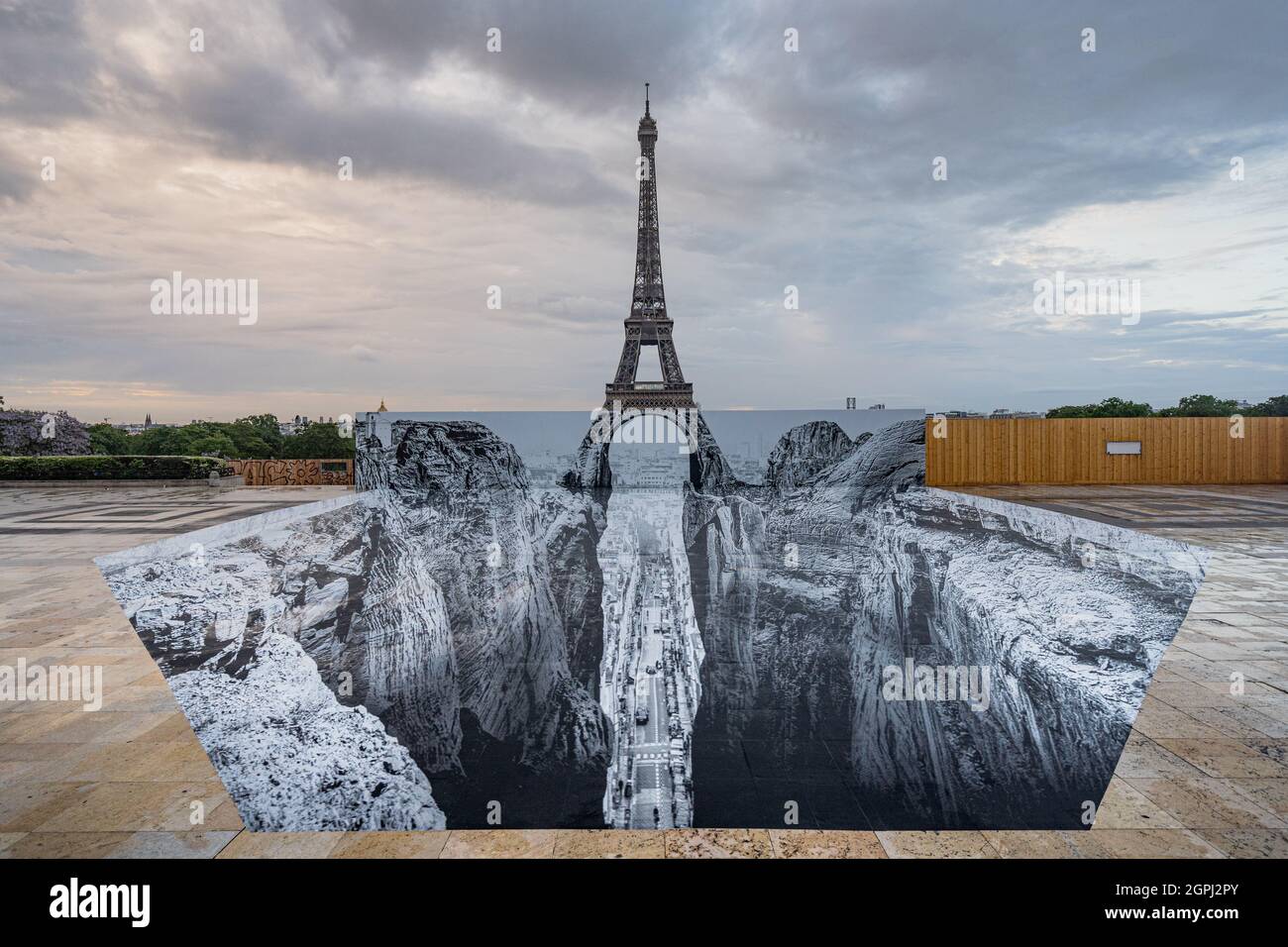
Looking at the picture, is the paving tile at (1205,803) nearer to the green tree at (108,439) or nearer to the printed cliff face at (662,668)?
the printed cliff face at (662,668)

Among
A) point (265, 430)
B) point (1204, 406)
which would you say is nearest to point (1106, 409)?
point (1204, 406)

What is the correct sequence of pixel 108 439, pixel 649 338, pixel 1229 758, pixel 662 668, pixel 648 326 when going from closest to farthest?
pixel 1229 758, pixel 662 668, pixel 648 326, pixel 649 338, pixel 108 439

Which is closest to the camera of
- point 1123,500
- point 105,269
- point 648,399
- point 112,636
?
point 112,636

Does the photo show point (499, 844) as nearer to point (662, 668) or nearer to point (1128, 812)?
point (1128, 812)

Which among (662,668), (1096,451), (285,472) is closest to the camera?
(662,668)

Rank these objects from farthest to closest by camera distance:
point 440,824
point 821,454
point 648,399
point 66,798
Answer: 1. point 648,399
2. point 821,454
3. point 440,824
4. point 66,798
